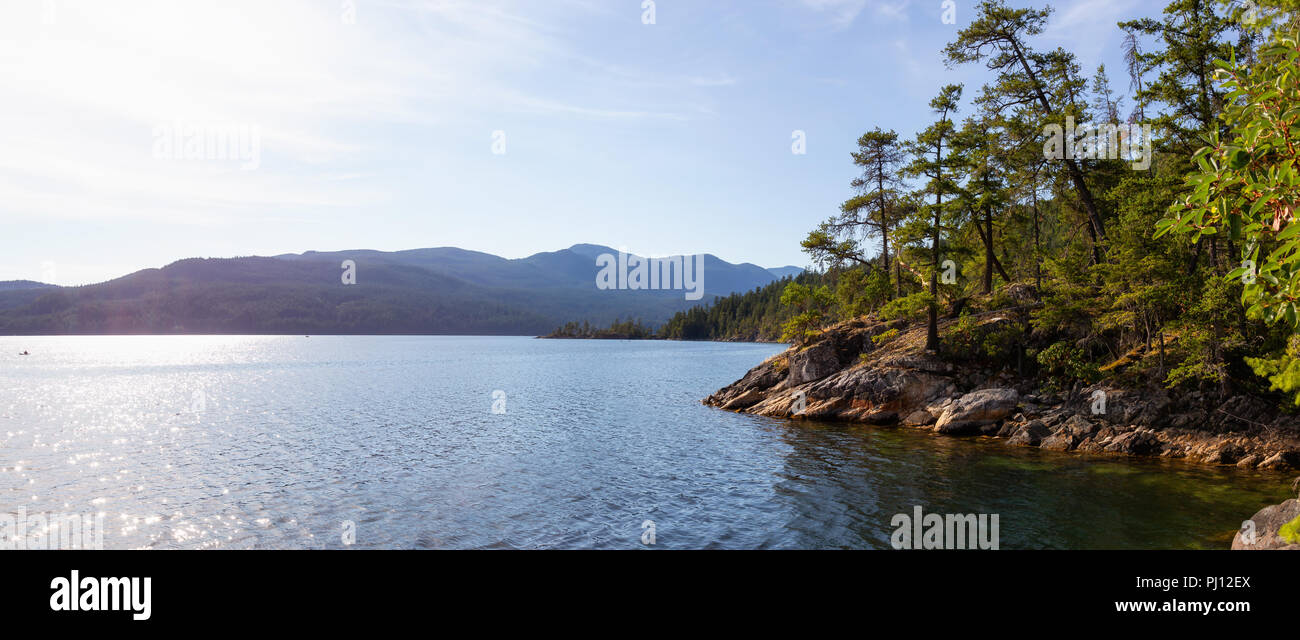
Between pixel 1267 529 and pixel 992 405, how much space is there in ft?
66.0

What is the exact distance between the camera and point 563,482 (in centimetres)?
2608

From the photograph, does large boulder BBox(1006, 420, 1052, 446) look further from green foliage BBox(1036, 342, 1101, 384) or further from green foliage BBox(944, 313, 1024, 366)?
green foliage BBox(944, 313, 1024, 366)

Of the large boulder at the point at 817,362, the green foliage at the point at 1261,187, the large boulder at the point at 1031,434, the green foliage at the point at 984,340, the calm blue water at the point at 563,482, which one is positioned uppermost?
the green foliage at the point at 1261,187

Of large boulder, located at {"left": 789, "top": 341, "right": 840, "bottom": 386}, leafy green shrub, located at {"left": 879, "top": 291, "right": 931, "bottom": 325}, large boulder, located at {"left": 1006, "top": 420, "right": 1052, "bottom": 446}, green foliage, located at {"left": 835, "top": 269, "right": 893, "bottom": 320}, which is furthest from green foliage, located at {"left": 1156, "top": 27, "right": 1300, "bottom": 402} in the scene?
green foliage, located at {"left": 835, "top": 269, "right": 893, "bottom": 320}

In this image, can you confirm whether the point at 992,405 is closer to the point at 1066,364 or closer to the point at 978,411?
the point at 978,411

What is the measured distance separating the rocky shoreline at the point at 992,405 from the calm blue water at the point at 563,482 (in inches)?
85.7

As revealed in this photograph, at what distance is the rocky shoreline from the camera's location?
27.6m

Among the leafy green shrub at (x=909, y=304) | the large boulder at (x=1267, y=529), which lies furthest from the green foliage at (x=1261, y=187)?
the leafy green shrub at (x=909, y=304)

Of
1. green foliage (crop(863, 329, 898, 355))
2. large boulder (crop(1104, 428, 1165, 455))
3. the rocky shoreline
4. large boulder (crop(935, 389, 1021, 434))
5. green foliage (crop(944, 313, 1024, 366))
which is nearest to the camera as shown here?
the rocky shoreline

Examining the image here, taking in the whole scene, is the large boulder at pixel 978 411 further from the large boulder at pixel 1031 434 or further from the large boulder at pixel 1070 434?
the large boulder at pixel 1070 434

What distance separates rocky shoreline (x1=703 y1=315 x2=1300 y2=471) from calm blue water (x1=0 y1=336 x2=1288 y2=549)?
7.14ft

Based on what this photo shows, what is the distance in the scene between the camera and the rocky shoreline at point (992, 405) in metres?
27.6
